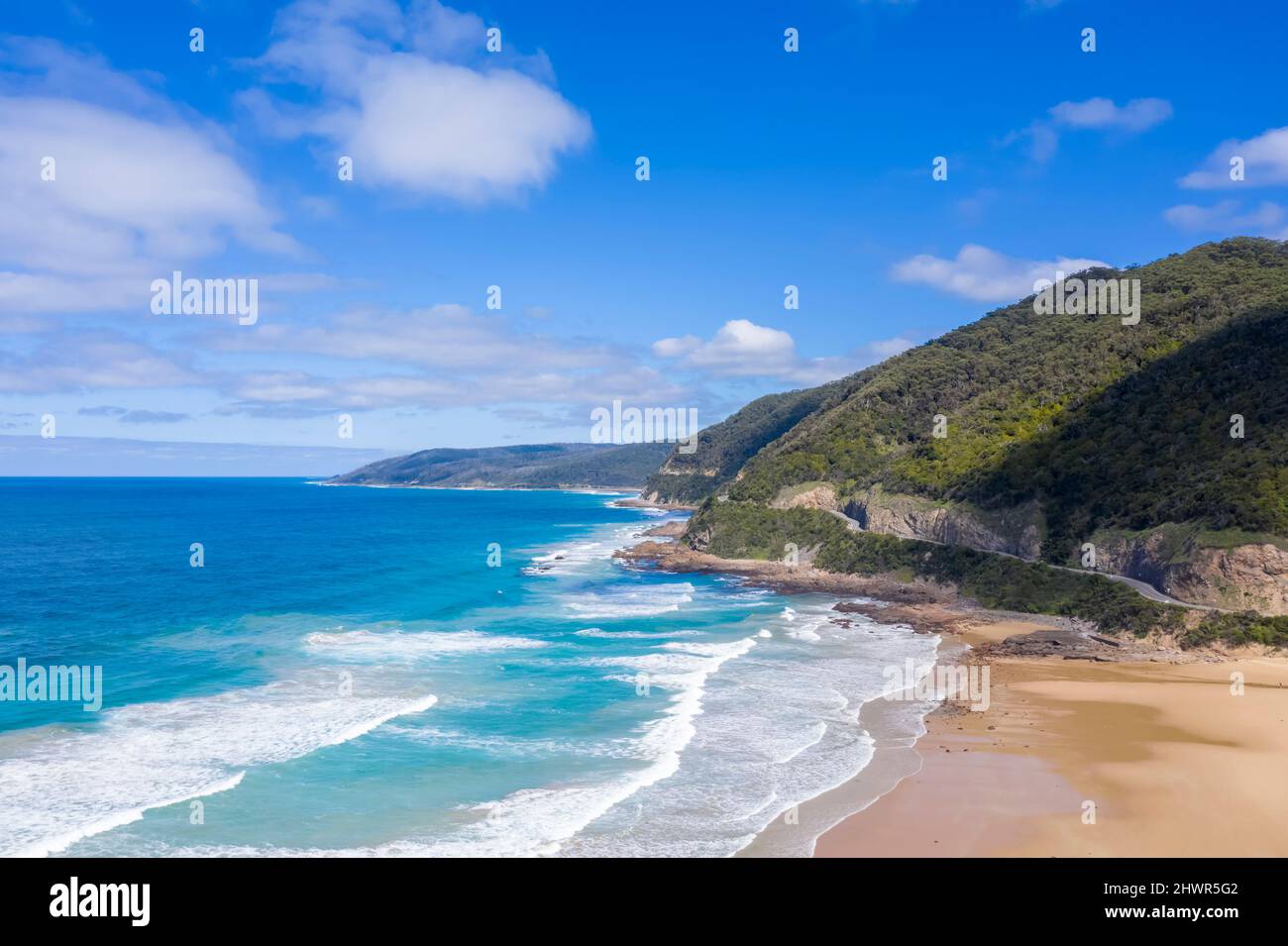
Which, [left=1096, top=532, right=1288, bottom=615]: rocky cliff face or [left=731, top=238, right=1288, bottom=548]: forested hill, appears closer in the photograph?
[left=1096, top=532, right=1288, bottom=615]: rocky cliff face

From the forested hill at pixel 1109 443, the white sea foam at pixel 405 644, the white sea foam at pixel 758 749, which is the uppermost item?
the forested hill at pixel 1109 443

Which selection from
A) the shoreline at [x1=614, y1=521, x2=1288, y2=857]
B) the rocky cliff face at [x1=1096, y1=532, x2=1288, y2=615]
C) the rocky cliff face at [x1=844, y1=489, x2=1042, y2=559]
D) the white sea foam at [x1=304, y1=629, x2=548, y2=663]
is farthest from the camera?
the rocky cliff face at [x1=844, y1=489, x2=1042, y2=559]

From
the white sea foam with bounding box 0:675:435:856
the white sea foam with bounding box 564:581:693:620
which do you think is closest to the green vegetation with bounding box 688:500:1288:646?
the white sea foam with bounding box 564:581:693:620

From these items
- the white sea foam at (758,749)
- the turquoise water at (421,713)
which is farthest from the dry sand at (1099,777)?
the turquoise water at (421,713)

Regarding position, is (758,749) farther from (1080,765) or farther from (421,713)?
(421,713)

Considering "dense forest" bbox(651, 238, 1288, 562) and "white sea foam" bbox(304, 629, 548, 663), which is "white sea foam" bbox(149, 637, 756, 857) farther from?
"dense forest" bbox(651, 238, 1288, 562)

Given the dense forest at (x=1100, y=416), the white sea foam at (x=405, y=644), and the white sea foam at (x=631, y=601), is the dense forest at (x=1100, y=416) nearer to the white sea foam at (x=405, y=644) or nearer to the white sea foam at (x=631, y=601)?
the white sea foam at (x=631, y=601)

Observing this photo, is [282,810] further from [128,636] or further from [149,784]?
[128,636]
